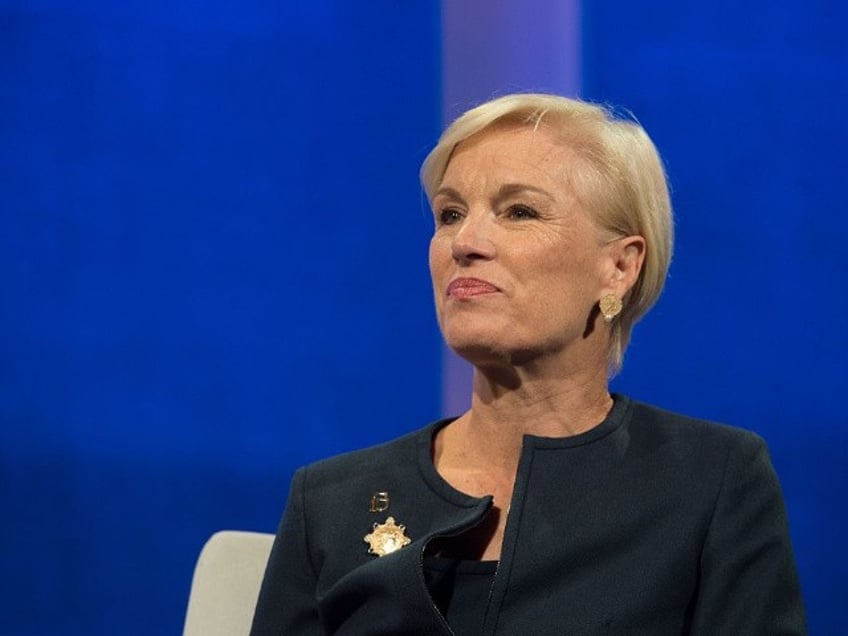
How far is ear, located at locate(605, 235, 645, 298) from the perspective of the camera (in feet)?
6.09

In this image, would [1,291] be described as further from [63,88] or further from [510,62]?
[510,62]

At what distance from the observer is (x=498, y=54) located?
258cm

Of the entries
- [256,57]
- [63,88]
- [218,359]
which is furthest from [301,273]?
[63,88]

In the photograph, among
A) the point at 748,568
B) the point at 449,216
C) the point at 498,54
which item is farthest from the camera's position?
the point at 498,54

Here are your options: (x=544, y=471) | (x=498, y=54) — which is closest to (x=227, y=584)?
(x=544, y=471)

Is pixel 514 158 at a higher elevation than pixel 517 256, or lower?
higher

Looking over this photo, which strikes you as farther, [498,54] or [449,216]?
[498,54]

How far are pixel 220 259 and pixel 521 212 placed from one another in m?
1.07

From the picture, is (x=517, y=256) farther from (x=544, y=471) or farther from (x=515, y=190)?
(x=544, y=471)

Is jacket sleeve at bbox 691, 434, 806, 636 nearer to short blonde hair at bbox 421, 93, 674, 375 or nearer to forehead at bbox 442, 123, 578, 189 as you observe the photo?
short blonde hair at bbox 421, 93, 674, 375

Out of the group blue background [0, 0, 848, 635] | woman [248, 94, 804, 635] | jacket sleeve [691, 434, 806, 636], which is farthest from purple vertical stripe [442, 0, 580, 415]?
jacket sleeve [691, 434, 806, 636]

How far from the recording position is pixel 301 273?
2693mm

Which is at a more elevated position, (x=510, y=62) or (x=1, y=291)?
(x=510, y=62)

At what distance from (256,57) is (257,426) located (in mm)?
738
